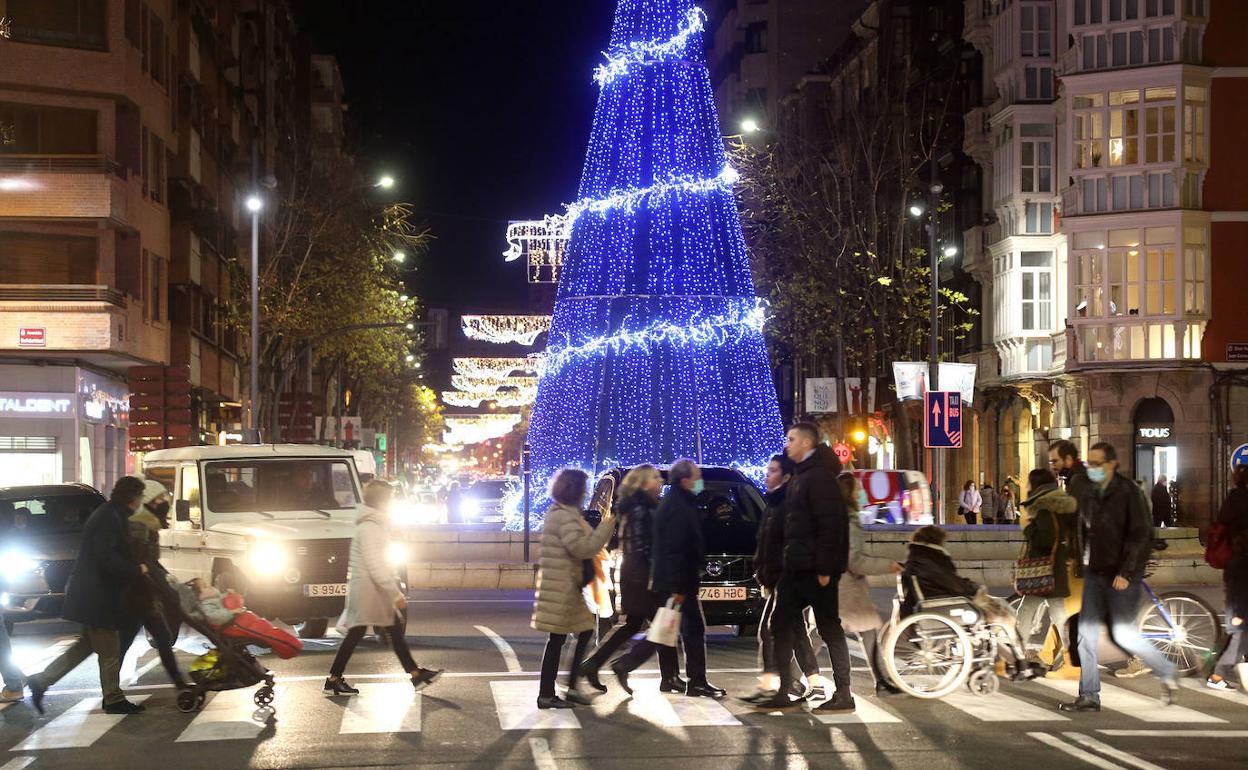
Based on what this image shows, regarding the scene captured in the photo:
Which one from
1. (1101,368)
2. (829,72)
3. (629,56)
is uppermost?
(829,72)

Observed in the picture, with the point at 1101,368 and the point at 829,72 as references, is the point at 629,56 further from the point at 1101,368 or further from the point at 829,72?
the point at 829,72

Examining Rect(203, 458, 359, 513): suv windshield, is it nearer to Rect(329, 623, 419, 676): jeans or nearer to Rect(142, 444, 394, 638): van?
Rect(142, 444, 394, 638): van

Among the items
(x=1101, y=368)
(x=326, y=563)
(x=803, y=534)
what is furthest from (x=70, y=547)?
(x=1101, y=368)

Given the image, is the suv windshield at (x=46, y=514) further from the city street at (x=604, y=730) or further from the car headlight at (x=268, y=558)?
the city street at (x=604, y=730)

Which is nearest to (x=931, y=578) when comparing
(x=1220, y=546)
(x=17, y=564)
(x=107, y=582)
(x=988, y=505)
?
(x=1220, y=546)

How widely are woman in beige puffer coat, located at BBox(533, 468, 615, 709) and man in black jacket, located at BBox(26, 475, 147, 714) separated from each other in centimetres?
304

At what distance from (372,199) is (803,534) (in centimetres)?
4538

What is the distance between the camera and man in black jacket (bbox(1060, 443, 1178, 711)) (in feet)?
45.4

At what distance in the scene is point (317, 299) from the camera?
2206 inches

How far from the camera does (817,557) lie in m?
13.6

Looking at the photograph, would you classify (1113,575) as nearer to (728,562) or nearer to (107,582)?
(728,562)

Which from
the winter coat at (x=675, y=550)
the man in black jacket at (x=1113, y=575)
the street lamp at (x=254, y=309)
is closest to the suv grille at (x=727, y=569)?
the winter coat at (x=675, y=550)

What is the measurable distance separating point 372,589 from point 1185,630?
679 cm

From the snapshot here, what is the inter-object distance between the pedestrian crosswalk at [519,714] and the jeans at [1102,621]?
31 centimetres
